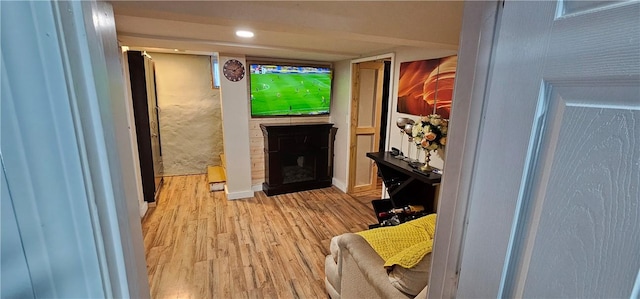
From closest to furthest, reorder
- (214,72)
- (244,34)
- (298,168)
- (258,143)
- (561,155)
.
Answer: (561,155) → (244,34) → (258,143) → (298,168) → (214,72)

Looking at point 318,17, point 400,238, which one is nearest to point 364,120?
point 400,238

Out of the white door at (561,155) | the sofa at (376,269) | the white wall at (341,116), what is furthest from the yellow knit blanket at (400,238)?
the white wall at (341,116)

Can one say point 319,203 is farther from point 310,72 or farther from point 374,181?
point 310,72

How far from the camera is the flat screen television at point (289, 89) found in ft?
12.6

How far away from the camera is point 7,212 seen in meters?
0.36

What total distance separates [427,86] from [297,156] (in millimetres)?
2247

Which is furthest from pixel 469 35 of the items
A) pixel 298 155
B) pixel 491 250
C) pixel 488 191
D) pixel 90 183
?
pixel 298 155

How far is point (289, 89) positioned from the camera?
4.02m

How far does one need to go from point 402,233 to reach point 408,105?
1.54 metres

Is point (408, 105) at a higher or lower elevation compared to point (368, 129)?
higher

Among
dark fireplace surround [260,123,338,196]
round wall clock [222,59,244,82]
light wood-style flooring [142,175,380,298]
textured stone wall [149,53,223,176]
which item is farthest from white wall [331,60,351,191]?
textured stone wall [149,53,223,176]

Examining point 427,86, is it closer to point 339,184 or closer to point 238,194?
point 339,184

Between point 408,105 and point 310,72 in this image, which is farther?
point 310,72

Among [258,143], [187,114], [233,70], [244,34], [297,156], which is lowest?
[297,156]
